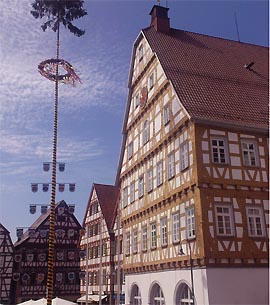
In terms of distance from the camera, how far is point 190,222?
1627cm

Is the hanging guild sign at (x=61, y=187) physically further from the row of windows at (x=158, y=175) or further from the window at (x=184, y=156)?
the window at (x=184, y=156)

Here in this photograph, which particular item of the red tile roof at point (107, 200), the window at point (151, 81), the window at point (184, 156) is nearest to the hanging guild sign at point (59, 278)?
the red tile roof at point (107, 200)

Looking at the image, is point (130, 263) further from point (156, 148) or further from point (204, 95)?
point (204, 95)

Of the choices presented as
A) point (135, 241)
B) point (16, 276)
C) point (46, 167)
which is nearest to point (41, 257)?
point (16, 276)

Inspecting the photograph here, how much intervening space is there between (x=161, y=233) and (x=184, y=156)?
152 inches

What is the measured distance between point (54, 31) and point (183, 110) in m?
6.11

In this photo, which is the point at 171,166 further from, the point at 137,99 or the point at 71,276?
the point at 71,276

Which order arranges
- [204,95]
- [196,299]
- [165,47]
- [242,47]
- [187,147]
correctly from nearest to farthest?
[196,299]
[187,147]
[204,95]
[165,47]
[242,47]

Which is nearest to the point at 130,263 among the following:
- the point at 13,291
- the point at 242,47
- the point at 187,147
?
the point at 187,147

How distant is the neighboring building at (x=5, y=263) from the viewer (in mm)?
43000

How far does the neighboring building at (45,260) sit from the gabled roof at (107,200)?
5.99 metres

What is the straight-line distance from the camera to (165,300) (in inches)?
701

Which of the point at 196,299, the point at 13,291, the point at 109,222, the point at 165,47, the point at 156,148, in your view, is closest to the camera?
the point at 196,299

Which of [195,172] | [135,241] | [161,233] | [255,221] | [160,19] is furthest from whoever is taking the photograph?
[160,19]
